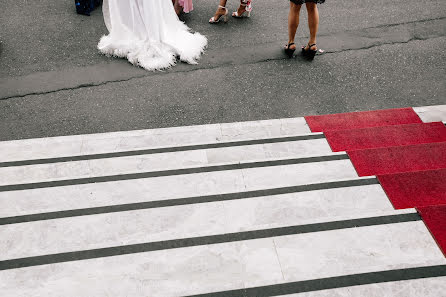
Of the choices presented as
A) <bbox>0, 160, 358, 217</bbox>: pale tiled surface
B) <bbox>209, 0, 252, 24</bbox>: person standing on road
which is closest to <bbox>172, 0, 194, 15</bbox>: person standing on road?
<bbox>209, 0, 252, 24</bbox>: person standing on road

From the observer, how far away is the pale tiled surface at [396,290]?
6.93ft

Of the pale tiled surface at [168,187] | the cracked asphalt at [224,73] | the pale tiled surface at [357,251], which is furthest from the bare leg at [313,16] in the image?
the pale tiled surface at [357,251]

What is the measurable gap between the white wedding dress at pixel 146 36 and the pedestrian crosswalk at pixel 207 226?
6.43 feet

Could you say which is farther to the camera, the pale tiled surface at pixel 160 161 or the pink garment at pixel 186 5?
the pink garment at pixel 186 5

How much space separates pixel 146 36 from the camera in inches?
212

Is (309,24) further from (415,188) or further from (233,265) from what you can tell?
(233,265)

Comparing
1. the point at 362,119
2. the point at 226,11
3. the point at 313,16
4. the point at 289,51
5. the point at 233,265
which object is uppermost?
the point at 313,16

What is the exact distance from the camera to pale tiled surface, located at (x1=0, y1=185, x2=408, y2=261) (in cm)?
257

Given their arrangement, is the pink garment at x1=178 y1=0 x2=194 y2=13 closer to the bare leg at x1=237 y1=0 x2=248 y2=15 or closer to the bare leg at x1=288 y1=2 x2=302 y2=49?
the bare leg at x1=237 y1=0 x2=248 y2=15

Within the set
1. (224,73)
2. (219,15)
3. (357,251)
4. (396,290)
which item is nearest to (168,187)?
(357,251)

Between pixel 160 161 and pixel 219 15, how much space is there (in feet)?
11.0

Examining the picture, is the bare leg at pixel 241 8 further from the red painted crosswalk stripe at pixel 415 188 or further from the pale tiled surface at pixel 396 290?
the pale tiled surface at pixel 396 290

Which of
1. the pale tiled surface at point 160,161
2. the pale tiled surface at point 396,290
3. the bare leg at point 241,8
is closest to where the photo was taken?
the pale tiled surface at point 396,290

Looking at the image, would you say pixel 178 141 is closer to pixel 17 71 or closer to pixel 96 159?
pixel 96 159
